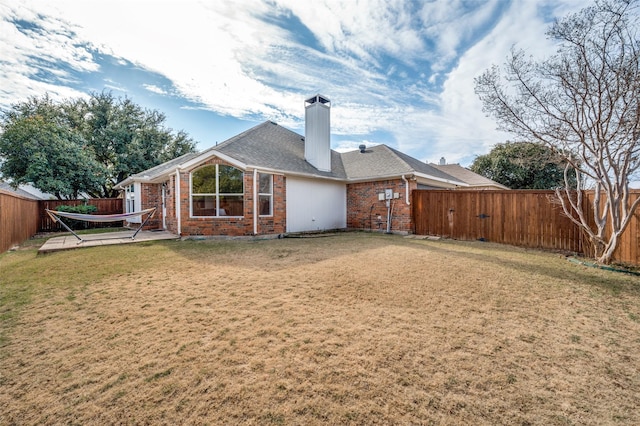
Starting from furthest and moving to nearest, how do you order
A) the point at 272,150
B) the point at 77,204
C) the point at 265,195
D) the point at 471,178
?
the point at 471,178 < the point at 77,204 < the point at 272,150 < the point at 265,195

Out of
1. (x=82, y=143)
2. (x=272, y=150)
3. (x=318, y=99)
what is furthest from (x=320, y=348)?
(x=82, y=143)

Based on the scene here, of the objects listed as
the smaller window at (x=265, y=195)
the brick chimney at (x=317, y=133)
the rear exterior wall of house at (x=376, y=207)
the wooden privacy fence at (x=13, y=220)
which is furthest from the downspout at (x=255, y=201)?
the wooden privacy fence at (x=13, y=220)

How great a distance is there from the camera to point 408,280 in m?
4.55

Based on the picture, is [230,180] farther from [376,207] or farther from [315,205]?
[376,207]

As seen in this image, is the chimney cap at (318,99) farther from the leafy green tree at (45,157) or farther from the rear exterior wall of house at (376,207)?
the leafy green tree at (45,157)

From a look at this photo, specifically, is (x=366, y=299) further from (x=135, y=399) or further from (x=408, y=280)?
(x=135, y=399)

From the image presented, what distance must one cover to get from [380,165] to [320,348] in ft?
36.0

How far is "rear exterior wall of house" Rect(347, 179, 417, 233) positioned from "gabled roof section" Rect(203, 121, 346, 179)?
4.08 feet

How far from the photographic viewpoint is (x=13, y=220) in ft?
28.2

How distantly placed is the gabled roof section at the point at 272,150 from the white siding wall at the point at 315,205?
1.95ft

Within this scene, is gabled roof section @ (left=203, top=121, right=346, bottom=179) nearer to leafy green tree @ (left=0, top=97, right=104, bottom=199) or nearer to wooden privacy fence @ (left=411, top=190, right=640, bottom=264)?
wooden privacy fence @ (left=411, top=190, right=640, bottom=264)

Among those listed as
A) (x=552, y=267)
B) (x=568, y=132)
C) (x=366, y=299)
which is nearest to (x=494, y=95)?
(x=568, y=132)

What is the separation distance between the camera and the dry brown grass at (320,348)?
1.76 metres

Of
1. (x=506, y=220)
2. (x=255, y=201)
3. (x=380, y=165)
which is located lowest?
(x=506, y=220)
